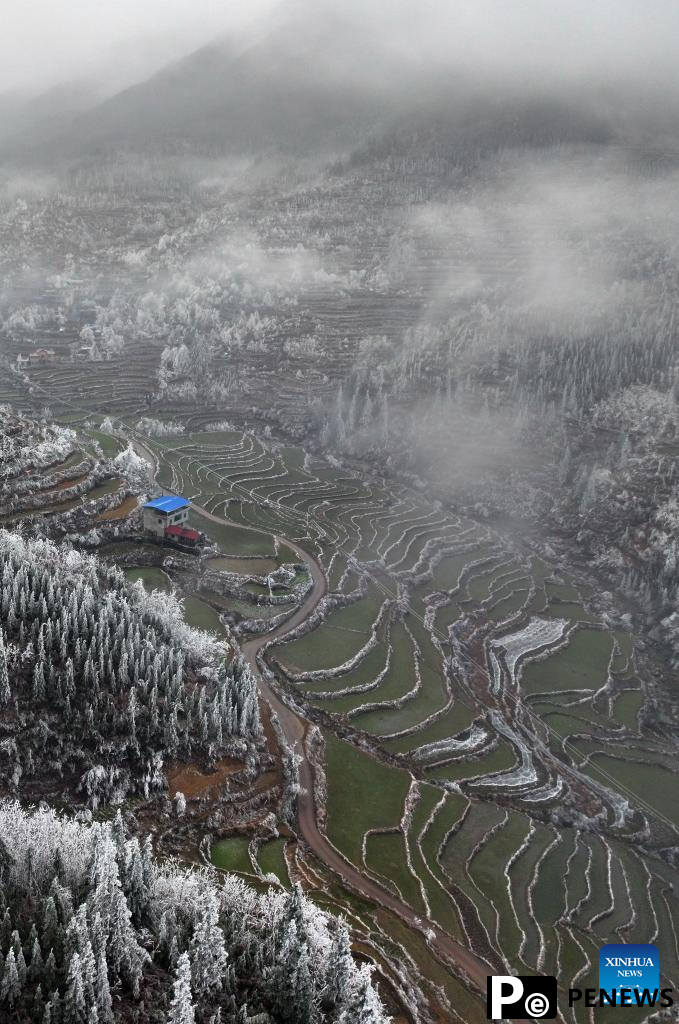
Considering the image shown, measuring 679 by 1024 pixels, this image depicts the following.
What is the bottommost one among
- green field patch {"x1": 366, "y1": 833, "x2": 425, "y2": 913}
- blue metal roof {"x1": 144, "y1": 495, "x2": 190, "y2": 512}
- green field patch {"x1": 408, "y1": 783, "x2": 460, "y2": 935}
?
green field patch {"x1": 408, "y1": 783, "x2": 460, "y2": 935}

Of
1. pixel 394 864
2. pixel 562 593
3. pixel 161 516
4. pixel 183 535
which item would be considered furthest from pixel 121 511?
pixel 562 593

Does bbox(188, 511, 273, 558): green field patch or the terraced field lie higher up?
bbox(188, 511, 273, 558): green field patch

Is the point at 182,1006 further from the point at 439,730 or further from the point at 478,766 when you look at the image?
the point at 439,730

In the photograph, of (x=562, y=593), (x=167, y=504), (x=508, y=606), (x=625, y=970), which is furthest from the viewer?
(x=562, y=593)

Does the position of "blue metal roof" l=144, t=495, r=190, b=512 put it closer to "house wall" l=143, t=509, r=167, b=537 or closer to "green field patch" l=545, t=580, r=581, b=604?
"house wall" l=143, t=509, r=167, b=537

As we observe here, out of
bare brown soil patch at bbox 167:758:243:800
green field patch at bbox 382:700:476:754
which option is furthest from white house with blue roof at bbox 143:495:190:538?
bare brown soil patch at bbox 167:758:243:800
